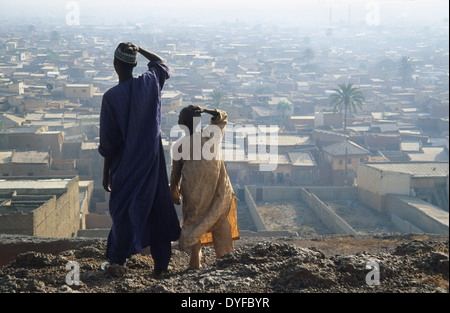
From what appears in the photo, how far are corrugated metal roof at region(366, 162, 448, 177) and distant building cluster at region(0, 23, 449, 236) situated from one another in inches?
2.1

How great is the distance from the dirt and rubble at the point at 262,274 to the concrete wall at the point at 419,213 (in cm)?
1005

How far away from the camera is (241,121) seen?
29.6 metres

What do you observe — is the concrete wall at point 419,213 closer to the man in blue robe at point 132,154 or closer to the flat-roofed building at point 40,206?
the flat-roofed building at point 40,206

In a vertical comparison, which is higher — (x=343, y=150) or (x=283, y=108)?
(x=283, y=108)

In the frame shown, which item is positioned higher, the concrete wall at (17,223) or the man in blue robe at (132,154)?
the man in blue robe at (132,154)

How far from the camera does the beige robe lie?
3.55 metres

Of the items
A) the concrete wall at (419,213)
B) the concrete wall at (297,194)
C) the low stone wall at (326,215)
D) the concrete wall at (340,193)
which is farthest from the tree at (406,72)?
the concrete wall at (419,213)

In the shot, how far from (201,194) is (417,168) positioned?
14784mm

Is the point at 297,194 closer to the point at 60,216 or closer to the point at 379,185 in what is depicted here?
the point at 379,185

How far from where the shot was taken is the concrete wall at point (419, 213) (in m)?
13.2

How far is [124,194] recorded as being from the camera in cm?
320

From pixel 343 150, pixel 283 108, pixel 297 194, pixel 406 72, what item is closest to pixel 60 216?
pixel 297 194

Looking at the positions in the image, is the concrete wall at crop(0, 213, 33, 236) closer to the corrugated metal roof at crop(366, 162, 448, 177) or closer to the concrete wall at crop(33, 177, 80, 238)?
the concrete wall at crop(33, 177, 80, 238)

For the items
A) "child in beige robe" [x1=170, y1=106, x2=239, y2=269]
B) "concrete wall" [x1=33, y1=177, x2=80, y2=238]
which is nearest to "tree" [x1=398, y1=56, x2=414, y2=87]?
"concrete wall" [x1=33, y1=177, x2=80, y2=238]
